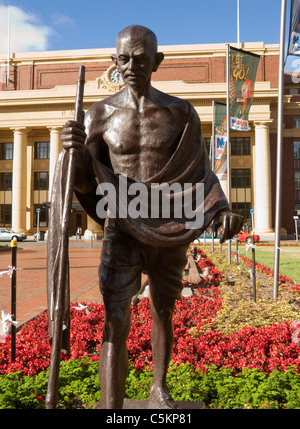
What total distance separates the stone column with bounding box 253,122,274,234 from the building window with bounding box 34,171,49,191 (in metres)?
22.0

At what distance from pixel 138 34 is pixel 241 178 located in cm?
3868

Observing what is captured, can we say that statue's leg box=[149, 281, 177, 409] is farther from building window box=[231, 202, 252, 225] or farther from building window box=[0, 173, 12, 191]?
building window box=[0, 173, 12, 191]

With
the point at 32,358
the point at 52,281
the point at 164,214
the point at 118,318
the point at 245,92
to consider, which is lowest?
the point at 32,358

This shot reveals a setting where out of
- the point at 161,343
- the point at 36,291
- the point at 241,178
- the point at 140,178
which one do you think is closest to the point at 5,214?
the point at 241,178

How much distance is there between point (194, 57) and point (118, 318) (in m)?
42.5

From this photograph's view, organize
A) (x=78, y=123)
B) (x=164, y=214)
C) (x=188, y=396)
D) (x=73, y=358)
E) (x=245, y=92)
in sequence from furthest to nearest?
(x=245, y=92) → (x=73, y=358) → (x=188, y=396) → (x=164, y=214) → (x=78, y=123)

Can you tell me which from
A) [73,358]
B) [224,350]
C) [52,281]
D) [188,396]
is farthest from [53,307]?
[224,350]

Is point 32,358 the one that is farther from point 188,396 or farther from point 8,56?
point 8,56

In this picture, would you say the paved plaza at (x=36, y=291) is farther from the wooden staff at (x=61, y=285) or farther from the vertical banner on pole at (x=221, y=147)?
the vertical banner on pole at (x=221, y=147)

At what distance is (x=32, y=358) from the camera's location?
13.9ft

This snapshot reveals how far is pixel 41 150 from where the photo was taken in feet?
137

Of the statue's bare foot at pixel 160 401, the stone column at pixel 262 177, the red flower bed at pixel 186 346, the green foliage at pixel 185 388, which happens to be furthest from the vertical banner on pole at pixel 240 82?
the stone column at pixel 262 177

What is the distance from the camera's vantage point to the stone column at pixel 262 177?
35.2 m

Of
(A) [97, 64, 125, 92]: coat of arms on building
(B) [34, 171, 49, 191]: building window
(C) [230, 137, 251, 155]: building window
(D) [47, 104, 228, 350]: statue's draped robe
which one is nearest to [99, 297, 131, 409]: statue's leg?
(D) [47, 104, 228, 350]: statue's draped robe
